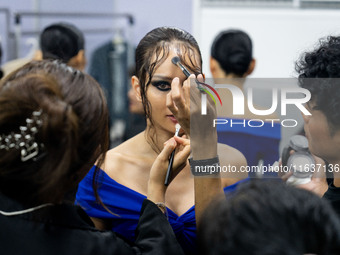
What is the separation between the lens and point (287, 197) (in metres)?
0.73

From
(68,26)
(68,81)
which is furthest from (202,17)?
(68,81)

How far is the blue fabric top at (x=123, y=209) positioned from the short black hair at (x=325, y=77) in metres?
0.36

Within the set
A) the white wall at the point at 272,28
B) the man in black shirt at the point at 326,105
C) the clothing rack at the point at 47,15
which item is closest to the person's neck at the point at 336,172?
the man in black shirt at the point at 326,105

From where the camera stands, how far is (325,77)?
1163mm

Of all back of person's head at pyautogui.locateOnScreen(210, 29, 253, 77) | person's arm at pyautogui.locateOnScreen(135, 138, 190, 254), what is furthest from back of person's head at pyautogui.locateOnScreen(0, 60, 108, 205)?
back of person's head at pyautogui.locateOnScreen(210, 29, 253, 77)

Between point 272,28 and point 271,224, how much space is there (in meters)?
2.58

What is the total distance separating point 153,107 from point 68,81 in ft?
1.66

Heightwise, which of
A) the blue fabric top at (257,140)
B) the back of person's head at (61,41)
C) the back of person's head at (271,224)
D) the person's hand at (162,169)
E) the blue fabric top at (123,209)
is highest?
the back of person's head at (61,41)

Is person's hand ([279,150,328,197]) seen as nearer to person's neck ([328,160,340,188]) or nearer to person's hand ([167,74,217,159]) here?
person's neck ([328,160,340,188])

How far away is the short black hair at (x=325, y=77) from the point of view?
114cm

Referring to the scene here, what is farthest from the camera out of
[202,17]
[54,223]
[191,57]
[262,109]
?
[202,17]

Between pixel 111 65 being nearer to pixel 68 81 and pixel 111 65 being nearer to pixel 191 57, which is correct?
pixel 191 57

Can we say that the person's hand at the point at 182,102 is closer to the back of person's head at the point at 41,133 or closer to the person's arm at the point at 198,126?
the person's arm at the point at 198,126

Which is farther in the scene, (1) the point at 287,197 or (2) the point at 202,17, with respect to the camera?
(2) the point at 202,17
